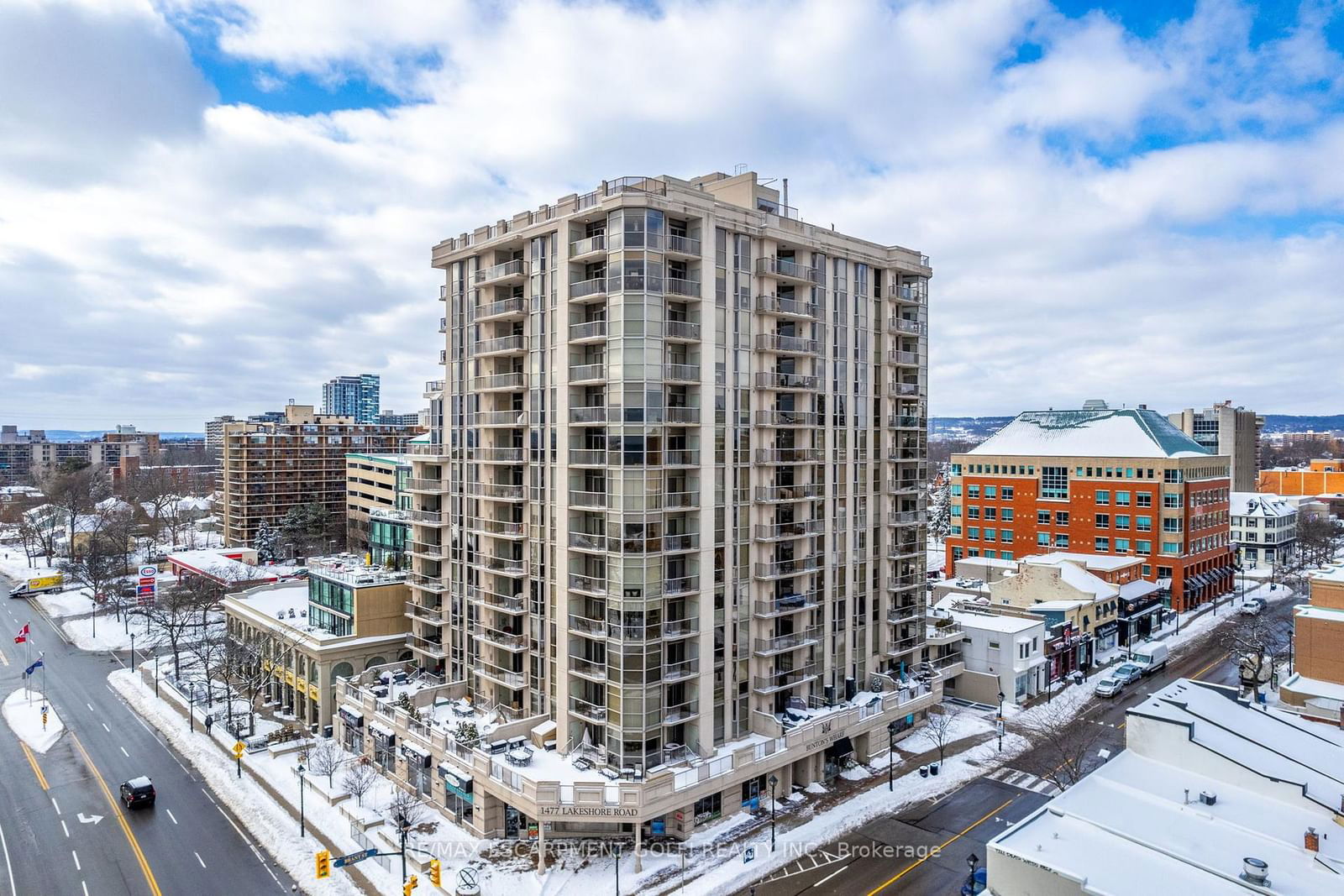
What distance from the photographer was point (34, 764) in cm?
4775

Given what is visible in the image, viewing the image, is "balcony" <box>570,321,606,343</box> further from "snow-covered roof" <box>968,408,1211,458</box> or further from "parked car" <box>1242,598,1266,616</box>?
"parked car" <box>1242,598,1266,616</box>

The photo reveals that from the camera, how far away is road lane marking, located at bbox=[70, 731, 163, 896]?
113ft

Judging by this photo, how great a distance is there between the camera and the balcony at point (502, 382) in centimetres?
4409

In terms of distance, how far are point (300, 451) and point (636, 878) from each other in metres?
117

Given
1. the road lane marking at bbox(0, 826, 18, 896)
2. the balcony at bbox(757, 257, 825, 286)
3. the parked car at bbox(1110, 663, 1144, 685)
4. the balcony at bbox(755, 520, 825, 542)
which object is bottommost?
the road lane marking at bbox(0, 826, 18, 896)

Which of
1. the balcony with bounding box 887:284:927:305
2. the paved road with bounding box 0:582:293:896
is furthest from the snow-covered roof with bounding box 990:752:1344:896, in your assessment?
the paved road with bounding box 0:582:293:896

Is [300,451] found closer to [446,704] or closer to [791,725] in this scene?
[446,704]

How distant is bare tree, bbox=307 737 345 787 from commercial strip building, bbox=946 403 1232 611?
74.3 m

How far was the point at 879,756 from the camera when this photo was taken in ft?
152

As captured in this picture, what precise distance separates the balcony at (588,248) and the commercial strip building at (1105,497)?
69916 mm

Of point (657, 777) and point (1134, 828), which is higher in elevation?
point (1134, 828)

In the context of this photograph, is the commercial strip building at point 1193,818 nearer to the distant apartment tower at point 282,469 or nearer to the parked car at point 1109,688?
the parked car at point 1109,688

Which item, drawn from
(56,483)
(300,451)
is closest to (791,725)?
(300,451)

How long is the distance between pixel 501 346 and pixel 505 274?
421cm
